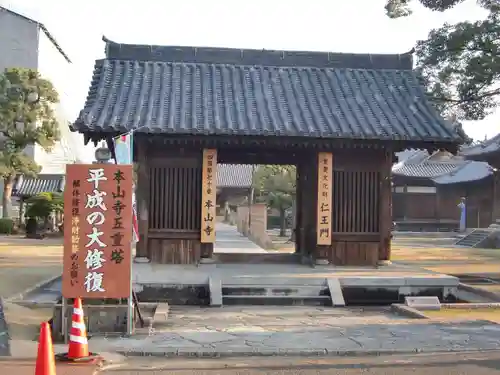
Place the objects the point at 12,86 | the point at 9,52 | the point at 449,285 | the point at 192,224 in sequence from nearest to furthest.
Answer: the point at 449,285, the point at 192,224, the point at 12,86, the point at 9,52

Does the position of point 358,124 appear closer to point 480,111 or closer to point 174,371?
point 480,111

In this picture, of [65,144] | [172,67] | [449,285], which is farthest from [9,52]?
[449,285]

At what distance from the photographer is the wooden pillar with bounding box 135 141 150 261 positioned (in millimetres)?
14914

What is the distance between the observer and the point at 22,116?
3638 cm

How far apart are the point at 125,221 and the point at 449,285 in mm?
7883

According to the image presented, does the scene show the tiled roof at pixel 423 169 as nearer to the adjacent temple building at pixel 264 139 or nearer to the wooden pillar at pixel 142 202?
the adjacent temple building at pixel 264 139

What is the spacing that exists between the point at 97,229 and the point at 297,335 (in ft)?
11.6

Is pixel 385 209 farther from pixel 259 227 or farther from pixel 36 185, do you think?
pixel 36 185

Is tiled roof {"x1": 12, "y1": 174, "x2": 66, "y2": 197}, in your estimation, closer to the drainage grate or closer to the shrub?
the shrub

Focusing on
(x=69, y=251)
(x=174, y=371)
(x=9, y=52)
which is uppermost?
(x=9, y=52)

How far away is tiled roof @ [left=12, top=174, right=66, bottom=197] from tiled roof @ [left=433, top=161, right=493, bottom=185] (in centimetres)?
2917

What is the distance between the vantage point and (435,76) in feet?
61.2

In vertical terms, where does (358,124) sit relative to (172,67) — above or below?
below

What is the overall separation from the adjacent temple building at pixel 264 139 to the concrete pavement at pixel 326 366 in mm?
6830
